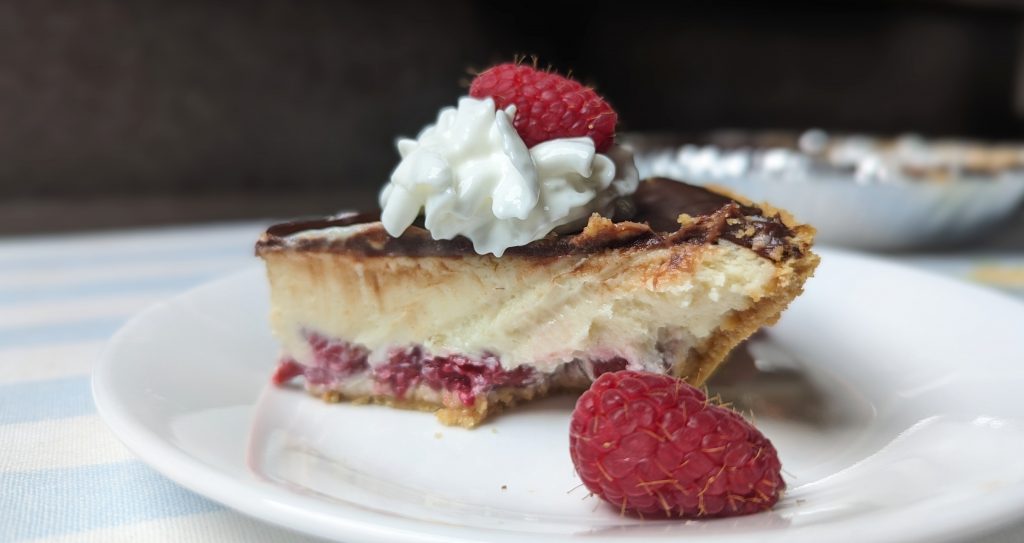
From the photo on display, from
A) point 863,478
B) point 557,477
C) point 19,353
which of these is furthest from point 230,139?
point 863,478

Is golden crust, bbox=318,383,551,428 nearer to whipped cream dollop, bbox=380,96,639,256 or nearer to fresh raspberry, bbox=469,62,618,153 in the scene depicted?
whipped cream dollop, bbox=380,96,639,256

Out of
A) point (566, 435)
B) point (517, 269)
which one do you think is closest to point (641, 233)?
point (517, 269)

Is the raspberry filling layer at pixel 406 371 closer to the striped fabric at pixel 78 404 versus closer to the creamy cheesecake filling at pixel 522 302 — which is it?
the creamy cheesecake filling at pixel 522 302

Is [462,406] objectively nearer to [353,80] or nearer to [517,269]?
[517,269]

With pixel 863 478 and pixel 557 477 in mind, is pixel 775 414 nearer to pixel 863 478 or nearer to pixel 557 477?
pixel 863 478

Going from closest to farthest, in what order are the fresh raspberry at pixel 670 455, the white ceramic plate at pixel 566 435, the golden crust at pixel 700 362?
the white ceramic plate at pixel 566 435 → the fresh raspberry at pixel 670 455 → the golden crust at pixel 700 362

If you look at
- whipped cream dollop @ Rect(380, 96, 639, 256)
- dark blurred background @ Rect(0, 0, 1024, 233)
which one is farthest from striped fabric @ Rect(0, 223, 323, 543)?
dark blurred background @ Rect(0, 0, 1024, 233)

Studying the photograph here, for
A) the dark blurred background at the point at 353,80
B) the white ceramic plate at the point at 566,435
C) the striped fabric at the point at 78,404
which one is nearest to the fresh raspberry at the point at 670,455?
the white ceramic plate at the point at 566,435
